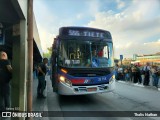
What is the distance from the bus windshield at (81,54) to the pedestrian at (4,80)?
2839 millimetres

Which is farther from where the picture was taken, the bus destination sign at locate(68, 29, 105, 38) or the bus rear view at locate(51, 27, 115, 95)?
the bus destination sign at locate(68, 29, 105, 38)

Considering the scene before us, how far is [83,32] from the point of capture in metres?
9.51

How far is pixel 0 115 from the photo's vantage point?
6.38m

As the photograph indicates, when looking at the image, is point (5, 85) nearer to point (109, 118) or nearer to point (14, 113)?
point (14, 113)

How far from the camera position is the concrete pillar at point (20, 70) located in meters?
5.82

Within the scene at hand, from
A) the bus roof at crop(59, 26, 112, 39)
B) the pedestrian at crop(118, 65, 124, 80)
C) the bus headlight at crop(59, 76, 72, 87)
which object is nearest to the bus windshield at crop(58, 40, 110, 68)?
the bus roof at crop(59, 26, 112, 39)

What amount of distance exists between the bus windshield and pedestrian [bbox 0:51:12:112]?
284 cm

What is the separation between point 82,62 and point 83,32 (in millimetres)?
1297

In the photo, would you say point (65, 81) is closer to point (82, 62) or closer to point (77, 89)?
point (77, 89)

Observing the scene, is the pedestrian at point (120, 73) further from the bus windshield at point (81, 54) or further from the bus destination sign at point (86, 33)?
the bus windshield at point (81, 54)

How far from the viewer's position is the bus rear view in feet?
29.1

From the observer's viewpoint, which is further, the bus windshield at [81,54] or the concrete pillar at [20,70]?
the bus windshield at [81,54]

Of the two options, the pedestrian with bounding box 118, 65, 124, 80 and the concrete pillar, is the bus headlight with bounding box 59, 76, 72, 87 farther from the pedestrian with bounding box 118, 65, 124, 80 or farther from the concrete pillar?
the pedestrian with bounding box 118, 65, 124, 80

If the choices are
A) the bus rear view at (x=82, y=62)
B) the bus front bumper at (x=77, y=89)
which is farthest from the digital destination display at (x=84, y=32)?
the bus front bumper at (x=77, y=89)
